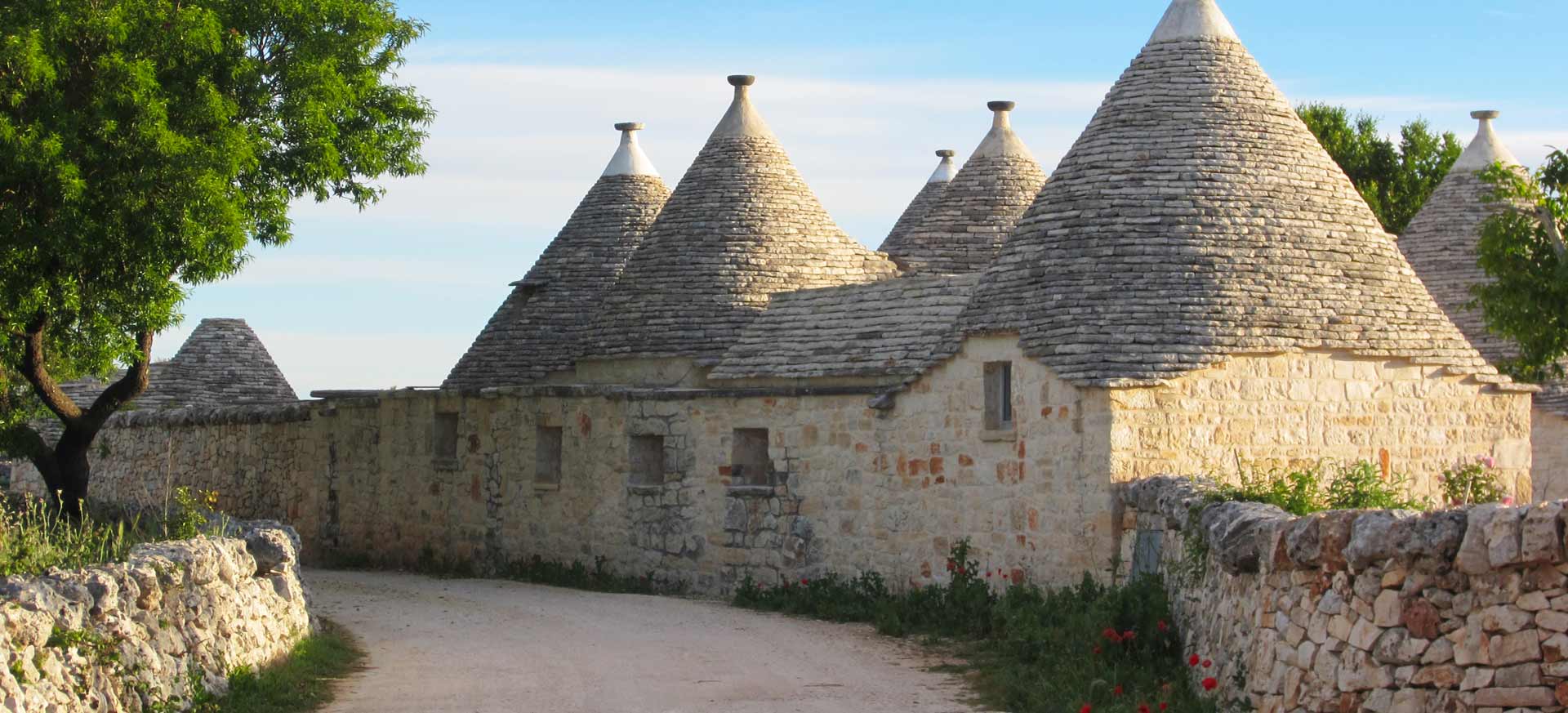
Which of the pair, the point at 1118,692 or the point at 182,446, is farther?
the point at 182,446

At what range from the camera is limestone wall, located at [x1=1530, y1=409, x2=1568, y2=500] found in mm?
23266

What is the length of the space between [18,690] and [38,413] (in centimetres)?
1416

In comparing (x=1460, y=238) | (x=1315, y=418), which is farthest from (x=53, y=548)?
(x=1460, y=238)

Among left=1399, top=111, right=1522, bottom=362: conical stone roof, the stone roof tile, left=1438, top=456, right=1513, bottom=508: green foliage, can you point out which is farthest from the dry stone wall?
left=1399, top=111, right=1522, bottom=362: conical stone roof

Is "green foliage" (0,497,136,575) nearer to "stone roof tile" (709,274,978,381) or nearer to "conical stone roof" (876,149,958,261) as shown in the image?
"stone roof tile" (709,274,978,381)

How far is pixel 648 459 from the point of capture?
19.8m

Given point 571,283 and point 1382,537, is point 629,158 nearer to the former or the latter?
point 571,283

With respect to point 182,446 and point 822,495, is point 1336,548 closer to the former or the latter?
point 822,495

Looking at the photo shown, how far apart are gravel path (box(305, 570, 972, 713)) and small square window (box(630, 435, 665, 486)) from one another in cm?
171

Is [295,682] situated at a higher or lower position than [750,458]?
lower

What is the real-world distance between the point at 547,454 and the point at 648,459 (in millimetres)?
1927

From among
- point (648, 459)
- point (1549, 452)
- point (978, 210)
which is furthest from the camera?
point (978, 210)

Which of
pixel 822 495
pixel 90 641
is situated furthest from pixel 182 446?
pixel 90 641

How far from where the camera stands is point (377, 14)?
60.1 feet
